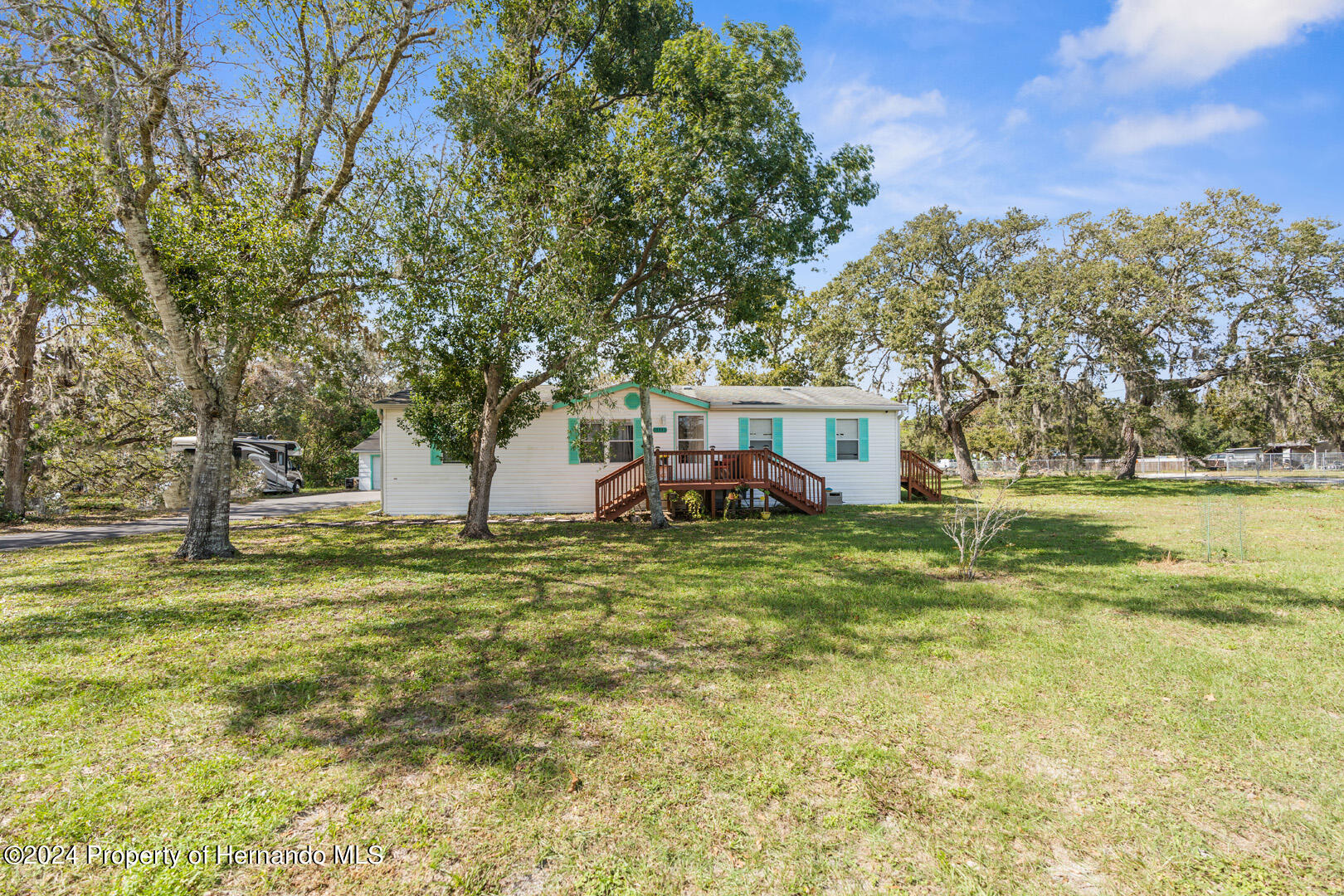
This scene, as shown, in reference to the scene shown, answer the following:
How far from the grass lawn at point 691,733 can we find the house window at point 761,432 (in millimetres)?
9670

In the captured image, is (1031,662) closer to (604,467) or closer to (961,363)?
(604,467)

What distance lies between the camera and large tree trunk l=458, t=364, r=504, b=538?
1130 centimetres

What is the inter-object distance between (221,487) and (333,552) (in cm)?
187

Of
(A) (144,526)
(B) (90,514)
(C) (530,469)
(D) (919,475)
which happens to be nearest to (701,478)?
(C) (530,469)

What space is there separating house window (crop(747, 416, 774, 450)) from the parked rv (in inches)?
699

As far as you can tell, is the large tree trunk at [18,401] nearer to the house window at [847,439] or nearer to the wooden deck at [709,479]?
the wooden deck at [709,479]

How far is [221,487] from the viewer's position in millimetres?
9047

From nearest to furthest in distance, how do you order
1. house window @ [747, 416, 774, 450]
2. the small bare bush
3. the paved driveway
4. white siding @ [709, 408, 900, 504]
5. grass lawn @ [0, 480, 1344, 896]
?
grass lawn @ [0, 480, 1344, 896] < the small bare bush < the paved driveway < white siding @ [709, 408, 900, 504] < house window @ [747, 416, 774, 450]

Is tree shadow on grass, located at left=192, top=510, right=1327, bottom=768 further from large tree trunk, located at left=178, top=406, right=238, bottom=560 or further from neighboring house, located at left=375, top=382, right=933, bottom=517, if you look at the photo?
neighboring house, located at left=375, top=382, right=933, bottom=517

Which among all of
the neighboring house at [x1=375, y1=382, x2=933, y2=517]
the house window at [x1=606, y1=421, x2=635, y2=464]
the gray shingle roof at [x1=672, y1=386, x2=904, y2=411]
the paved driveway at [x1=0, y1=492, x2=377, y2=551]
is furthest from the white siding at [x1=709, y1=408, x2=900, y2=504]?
the paved driveway at [x1=0, y1=492, x2=377, y2=551]

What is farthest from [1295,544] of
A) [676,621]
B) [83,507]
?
[83,507]

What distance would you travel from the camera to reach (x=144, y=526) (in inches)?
509

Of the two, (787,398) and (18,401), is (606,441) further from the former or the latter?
(18,401)

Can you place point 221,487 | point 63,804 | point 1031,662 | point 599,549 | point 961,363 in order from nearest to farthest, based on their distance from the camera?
1. point 63,804
2. point 1031,662
3. point 221,487
4. point 599,549
5. point 961,363
